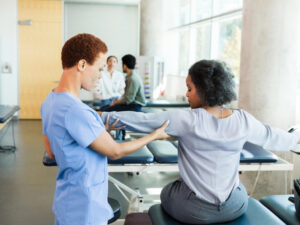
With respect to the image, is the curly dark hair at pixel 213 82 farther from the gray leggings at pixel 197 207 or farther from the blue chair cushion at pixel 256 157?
the blue chair cushion at pixel 256 157

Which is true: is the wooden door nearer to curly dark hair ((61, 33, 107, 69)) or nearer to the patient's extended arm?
the patient's extended arm

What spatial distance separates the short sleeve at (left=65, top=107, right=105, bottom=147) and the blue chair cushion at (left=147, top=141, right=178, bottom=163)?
1226mm

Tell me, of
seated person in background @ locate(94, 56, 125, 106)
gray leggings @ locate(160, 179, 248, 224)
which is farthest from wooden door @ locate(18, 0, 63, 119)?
gray leggings @ locate(160, 179, 248, 224)

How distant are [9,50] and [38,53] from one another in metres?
0.60

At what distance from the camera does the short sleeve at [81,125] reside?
4.14ft

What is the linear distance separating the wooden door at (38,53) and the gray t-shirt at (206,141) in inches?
262

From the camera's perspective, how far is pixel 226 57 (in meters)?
5.75

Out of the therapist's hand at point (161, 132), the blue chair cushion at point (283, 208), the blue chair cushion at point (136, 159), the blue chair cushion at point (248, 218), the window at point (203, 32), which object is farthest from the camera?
the window at point (203, 32)

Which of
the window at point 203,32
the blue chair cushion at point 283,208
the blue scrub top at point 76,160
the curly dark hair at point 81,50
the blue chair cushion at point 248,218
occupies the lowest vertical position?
the blue chair cushion at point 283,208

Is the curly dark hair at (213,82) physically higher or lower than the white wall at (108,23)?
lower

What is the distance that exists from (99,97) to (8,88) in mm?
2972

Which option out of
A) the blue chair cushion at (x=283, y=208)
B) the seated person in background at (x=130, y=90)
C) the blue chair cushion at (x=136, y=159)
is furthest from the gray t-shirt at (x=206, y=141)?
the seated person in background at (x=130, y=90)

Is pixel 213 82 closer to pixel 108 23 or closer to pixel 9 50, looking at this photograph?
pixel 9 50

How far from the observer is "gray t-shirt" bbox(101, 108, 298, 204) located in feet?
5.00
